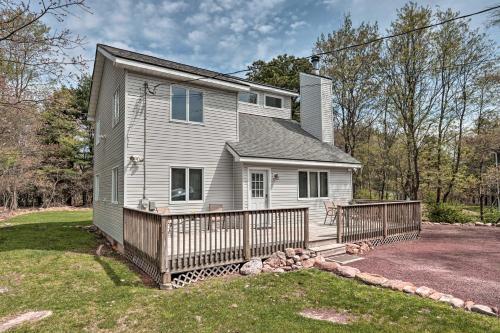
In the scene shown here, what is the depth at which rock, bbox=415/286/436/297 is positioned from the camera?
208 inches

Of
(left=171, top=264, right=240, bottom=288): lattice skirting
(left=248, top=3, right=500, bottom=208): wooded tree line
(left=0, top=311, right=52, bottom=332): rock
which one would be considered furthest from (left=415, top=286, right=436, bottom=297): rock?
(left=248, top=3, right=500, bottom=208): wooded tree line

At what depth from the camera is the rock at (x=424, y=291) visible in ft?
17.3

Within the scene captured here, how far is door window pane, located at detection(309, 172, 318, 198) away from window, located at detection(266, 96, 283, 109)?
5.31 meters

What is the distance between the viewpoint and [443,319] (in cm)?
430

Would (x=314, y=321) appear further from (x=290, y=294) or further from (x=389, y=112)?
(x=389, y=112)

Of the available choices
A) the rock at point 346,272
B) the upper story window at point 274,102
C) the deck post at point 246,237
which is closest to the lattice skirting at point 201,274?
the deck post at point 246,237

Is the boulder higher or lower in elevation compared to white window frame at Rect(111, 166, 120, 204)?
lower

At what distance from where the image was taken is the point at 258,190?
37.3 feet

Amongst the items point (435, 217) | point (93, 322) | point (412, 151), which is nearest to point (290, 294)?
point (93, 322)

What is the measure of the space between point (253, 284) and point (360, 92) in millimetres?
19045

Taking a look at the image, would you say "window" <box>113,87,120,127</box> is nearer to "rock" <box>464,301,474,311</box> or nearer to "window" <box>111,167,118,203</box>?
"window" <box>111,167,118,203</box>

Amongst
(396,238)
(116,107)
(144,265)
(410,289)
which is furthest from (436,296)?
(116,107)

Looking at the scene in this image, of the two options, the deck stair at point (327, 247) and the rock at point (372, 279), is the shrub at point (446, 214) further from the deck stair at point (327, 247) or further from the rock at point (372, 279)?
the rock at point (372, 279)

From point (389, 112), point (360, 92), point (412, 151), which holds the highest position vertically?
point (360, 92)
